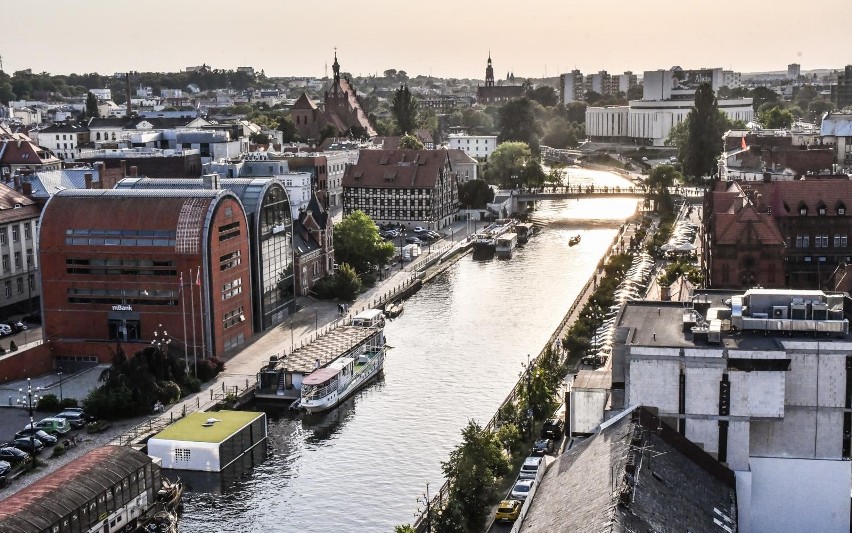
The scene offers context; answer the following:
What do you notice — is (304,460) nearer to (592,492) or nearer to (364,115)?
(592,492)

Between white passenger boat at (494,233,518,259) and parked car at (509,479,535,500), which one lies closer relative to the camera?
parked car at (509,479,535,500)

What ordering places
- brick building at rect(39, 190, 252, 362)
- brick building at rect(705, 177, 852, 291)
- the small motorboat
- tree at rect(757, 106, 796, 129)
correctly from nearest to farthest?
brick building at rect(39, 190, 252, 362) < brick building at rect(705, 177, 852, 291) < the small motorboat < tree at rect(757, 106, 796, 129)

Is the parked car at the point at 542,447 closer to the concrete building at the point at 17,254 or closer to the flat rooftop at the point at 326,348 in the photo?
the flat rooftop at the point at 326,348

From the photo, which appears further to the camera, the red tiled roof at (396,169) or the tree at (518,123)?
the tree at (518,123)

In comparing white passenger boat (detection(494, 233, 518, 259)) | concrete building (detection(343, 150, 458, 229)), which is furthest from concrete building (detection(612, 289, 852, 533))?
concrete building (detection(343, 150, 458, 229))

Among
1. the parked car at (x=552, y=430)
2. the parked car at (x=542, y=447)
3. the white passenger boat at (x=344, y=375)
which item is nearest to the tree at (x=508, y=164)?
the white passenger boat at (x=344, y=375)

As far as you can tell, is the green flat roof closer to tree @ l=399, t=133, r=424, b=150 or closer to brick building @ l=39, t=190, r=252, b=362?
brick building @ l=39, t=190, r=252, b=362

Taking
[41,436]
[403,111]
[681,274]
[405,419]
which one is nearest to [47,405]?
[41,436]
